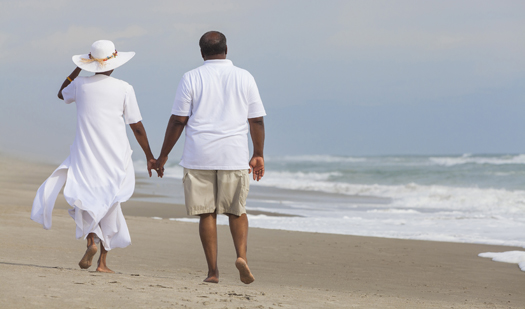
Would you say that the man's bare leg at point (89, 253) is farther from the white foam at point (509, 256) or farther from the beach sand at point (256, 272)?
the white foam at point (509, 256)

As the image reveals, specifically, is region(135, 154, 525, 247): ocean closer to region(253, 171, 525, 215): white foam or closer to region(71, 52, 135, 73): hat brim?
region(253, 171, 525, 215): white foam

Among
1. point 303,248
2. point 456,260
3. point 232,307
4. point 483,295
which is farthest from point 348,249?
point 232,307

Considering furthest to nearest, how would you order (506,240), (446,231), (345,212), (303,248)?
(345,212) < (446,231) < (506,240) < (303,248)

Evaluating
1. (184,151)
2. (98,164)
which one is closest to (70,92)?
(98,164)

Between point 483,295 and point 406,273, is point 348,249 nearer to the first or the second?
point 406,273

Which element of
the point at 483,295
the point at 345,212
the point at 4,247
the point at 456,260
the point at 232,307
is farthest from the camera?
the point at 345,212

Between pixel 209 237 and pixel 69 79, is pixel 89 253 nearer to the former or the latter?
pixel 209 237

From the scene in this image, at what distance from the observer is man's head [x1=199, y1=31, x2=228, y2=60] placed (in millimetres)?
4113

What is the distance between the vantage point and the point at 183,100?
3986 millimetres

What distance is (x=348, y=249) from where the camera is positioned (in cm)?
727

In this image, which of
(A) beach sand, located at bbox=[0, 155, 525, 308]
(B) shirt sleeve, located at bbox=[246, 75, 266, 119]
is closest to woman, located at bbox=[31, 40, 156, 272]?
(A) beach sand, located at bbox=[0, 155, 525, 308]

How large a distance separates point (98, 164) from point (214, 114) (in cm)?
98

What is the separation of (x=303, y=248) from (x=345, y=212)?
5659mm

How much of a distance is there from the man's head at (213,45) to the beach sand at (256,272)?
1.69m
